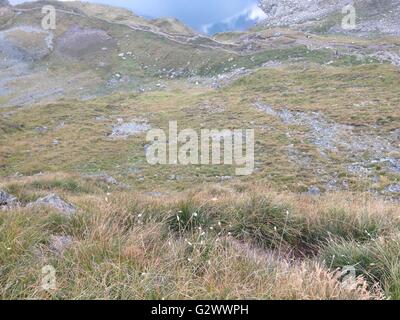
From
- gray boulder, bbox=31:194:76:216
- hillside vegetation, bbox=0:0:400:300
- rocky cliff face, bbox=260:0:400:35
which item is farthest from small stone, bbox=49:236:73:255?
rocky cliff face, bbox=260:0:400:35

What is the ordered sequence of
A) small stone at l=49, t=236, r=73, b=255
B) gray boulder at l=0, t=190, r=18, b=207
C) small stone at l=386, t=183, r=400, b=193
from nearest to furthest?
small stone at l=49, t=236, r=73, b=255 → gray boulder at l=0, t=190, r=18, b=207 → small stone at l=386, t=183, r=400, b=193

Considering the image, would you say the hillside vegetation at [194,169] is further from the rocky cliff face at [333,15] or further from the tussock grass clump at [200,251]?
the rocky cliff face at [333,15]

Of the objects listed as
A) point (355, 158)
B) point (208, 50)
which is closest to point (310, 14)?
point (208, 50)

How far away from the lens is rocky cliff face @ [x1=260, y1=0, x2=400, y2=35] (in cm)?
8050

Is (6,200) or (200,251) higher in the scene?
(200,251)

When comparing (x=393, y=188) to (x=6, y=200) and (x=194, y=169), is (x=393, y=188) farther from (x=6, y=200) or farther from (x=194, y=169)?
(x=6, y=200)

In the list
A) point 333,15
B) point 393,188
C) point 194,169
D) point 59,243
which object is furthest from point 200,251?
point 333,15

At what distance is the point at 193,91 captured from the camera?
47.8 meters

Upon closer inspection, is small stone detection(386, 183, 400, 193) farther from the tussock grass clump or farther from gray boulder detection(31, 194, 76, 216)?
gray boulder detection(31, 194, 76, 216)

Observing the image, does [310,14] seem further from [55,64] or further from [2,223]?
[2,223]

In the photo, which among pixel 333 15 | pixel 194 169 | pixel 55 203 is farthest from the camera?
pixel 333 15

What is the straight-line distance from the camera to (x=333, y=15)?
102312 mm

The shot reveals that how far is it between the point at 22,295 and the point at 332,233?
4863mm

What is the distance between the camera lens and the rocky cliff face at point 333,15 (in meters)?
80.5
